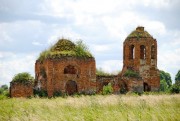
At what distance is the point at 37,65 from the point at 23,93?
3600 mm

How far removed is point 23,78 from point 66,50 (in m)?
3.91

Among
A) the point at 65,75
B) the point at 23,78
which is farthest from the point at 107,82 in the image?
the point at 23,78

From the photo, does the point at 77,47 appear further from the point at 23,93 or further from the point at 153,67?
the point at 153,67

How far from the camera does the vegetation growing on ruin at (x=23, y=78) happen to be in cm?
2294

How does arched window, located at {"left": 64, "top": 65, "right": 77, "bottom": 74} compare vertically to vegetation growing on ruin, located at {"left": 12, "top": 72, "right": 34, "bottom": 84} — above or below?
above

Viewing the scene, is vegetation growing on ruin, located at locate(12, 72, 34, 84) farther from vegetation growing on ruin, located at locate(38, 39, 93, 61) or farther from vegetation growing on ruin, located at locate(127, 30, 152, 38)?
vegetation growing on ruin, located at locate(127, 30, 152, 38)

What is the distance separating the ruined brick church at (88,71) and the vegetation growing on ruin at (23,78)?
1.25 feet

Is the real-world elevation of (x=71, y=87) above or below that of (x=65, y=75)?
below

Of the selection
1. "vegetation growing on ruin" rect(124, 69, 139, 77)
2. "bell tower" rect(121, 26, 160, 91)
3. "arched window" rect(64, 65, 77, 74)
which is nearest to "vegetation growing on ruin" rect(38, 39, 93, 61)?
"arched window" rect(64, 65, 77, 74)

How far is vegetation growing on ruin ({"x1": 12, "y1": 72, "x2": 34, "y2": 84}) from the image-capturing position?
22.9 metres

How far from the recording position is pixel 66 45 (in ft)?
80.8

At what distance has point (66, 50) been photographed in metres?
24.2

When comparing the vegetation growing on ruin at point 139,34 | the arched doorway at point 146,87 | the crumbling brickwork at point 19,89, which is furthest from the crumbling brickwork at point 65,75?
the arched doorway at point 146,87

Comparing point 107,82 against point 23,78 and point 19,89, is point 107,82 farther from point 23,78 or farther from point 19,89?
point 19,89
